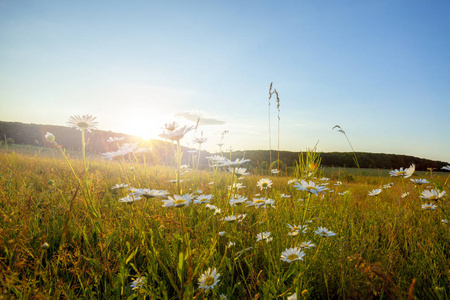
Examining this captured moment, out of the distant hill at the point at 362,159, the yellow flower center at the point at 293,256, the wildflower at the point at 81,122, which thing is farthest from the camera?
the distant hill at the point at 362,159

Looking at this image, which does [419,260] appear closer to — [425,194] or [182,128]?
[425,194]

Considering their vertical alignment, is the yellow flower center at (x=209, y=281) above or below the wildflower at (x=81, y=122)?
below

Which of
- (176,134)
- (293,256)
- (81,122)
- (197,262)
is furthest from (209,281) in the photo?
(81,122)

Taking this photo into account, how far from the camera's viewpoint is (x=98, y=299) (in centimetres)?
122

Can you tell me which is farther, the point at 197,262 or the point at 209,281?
the point at 197,262

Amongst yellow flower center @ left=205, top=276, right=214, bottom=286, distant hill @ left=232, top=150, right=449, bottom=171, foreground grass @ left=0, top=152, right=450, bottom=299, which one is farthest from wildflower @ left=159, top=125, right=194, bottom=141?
distant hill @ left=232, top=150, right=449, bottom=171

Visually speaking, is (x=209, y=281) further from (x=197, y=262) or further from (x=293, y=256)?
(x=293, y=256)

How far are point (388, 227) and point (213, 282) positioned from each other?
188 centimetres

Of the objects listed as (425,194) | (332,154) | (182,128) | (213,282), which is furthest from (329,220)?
(332,154)

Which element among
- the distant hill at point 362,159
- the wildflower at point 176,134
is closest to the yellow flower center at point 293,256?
the wildflower at point 176,134

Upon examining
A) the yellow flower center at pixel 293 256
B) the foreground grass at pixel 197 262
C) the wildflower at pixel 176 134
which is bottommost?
the foreground grass at pixel 197 262

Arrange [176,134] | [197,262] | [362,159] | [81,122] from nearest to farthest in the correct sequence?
[176,134] < [197,262] < [81,122] < [362,159]

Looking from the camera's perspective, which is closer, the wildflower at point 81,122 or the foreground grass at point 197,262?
the foreground grass at point 197,262

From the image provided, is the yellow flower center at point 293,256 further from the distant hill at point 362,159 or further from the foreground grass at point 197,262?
the distant hill at point 362,159
